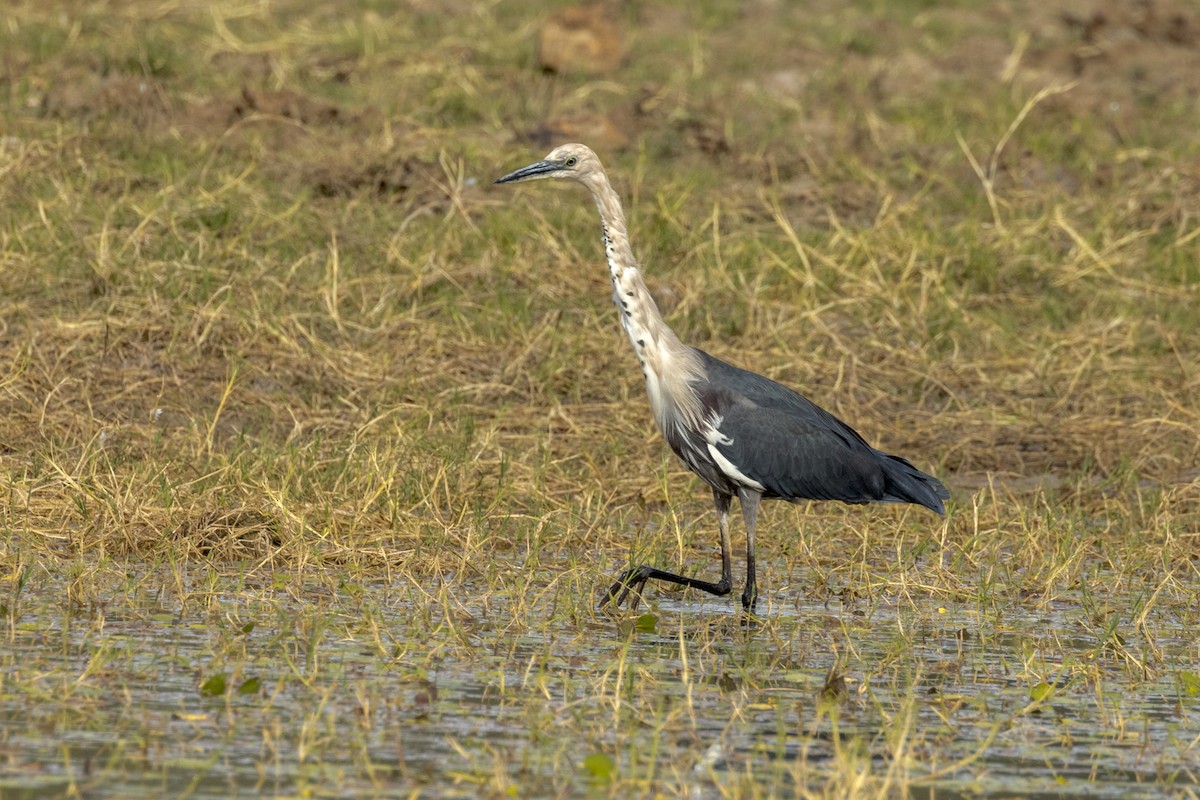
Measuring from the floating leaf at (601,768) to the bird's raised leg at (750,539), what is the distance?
7.34ft

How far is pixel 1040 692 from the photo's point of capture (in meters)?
5.49

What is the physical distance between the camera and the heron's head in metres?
7.31

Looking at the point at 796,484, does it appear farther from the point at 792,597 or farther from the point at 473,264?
the point at 473,264

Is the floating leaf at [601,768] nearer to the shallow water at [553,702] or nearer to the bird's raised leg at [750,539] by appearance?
the shallow water at [553,702]

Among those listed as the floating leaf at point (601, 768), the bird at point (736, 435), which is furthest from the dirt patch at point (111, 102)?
the floating leaf at point (601, 768)

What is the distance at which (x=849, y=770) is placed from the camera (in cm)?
445

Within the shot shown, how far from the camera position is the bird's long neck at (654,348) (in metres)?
6.94

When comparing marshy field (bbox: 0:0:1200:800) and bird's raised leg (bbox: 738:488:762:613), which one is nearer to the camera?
marshy field (bbox: 0:0:1200:800)

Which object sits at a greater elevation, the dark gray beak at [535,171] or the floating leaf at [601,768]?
the dark gray beak at [535,171]

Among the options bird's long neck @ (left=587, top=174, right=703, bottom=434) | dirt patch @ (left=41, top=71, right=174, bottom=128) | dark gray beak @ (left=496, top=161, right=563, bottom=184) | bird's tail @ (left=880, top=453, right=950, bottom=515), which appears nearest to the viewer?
bird's long neck @ (left=587, top=174, right=703, bottom=434)

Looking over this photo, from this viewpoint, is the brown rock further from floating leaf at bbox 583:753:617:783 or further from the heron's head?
floating leaf at bbox 583:753:617:783

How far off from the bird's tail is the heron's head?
156 centimetres

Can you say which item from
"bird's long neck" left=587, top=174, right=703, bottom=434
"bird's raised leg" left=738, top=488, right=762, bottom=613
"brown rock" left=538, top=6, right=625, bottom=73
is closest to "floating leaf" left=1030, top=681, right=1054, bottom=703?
"bird's raised leg" left=738, top=488, right=762, bottom=613

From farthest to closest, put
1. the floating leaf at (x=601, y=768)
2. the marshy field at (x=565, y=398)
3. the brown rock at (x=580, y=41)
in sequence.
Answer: the brown rock at (x=580, y=41) < the marshy field at (x=565, y=398) < the floating leaf at (x=601, y=768)
